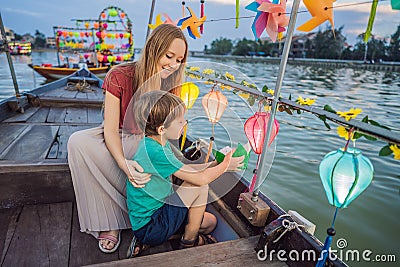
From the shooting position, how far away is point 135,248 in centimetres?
129

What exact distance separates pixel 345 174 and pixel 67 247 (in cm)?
129

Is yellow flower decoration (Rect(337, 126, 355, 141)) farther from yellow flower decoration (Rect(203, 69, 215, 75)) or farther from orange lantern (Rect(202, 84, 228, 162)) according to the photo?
yellow flower decoration (Rect(203, 69, 215, 75))

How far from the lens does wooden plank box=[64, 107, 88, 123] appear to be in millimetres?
2941

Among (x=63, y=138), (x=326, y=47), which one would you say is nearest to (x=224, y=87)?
(x=63, y=138)

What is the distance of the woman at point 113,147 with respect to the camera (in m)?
1.32

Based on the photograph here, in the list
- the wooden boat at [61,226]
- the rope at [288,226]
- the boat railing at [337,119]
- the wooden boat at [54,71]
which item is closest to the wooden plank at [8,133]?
the wooden boat at [61,226]

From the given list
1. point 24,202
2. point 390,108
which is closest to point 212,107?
point 24,202

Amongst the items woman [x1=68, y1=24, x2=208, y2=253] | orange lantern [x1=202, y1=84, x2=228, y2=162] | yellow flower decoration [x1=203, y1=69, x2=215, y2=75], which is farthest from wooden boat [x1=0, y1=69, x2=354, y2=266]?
yellow flower decoration [x1=203, y1=69, x2=215, y2=75]

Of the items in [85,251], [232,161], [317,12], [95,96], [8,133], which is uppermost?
[317,12]

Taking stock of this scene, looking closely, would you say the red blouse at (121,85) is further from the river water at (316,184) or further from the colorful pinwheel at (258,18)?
the colorful pinwheel at (258,18)

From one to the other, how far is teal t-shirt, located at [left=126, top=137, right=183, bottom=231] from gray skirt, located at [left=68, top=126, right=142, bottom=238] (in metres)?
0.16

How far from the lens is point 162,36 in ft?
4.29

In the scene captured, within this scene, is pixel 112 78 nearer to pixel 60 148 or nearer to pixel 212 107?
pixel 212 107

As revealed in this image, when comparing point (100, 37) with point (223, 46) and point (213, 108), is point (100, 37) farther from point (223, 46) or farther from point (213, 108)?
point (223, 46)
